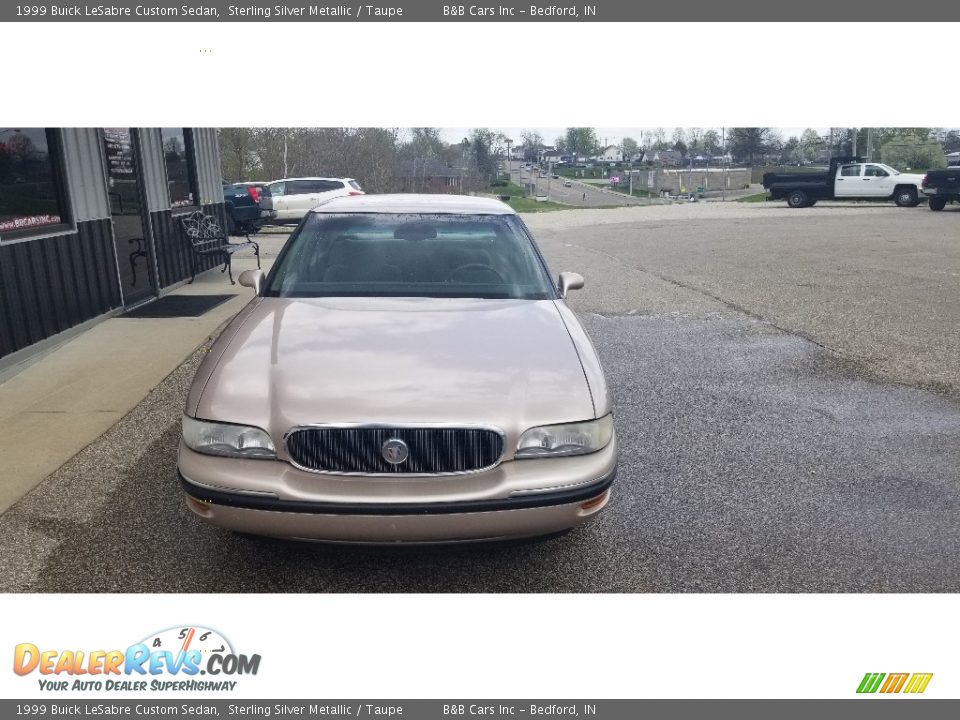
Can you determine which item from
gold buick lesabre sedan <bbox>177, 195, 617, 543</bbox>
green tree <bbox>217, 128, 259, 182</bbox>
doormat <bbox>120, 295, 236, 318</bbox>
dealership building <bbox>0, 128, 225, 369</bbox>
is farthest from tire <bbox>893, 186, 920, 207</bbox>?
gold buick lesabre sedan <bbox>177, 195, 617, 543</bbox>

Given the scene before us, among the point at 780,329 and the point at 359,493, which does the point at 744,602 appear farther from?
the point at 780,329

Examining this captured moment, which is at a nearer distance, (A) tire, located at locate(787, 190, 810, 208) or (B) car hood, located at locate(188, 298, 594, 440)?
(B) car hood, located at locate(188, 298, 594, 440)

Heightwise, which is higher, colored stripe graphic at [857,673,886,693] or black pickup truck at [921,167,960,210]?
black pickup truck at [921,167,960,210]

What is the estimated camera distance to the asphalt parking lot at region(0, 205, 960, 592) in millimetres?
3662

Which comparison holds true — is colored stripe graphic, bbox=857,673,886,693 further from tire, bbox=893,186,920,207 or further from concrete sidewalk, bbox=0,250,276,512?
tire, bbox=893,186,920,207

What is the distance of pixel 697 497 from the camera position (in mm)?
4531

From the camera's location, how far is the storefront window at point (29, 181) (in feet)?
23.6

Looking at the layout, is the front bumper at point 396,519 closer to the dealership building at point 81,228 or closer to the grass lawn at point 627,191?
the dealership building at point 81,228

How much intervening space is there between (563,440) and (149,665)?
1.81 meters

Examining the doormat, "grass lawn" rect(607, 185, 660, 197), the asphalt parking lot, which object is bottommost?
"grass lawn" rect(607, 185, 660, 197)

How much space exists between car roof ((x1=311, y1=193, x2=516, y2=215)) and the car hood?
3.50ft

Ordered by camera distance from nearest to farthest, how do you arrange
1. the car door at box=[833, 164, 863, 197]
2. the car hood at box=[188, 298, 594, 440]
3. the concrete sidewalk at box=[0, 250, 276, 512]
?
the car hood at box=[188, 298, 594, 440] → the concrete sidewalk at box=[0, 250, 276, 512] → the car door at box=[833, 164, 863, 197]

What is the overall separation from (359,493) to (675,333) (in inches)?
256

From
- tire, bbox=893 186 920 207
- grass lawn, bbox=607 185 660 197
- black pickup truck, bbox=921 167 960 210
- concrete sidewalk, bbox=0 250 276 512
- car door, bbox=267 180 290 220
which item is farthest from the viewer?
grass lawn, bbox=607 185 660 197
